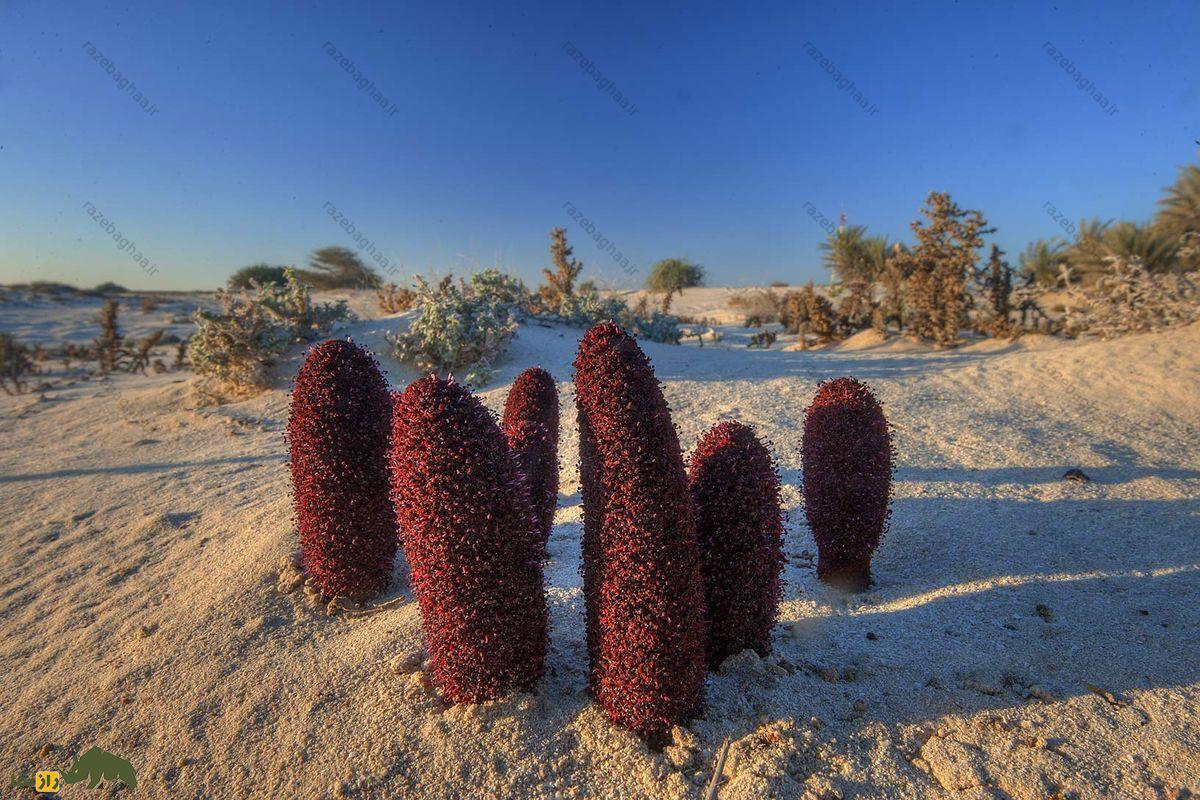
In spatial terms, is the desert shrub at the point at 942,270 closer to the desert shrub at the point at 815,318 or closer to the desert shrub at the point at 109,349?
the desert shrub at the point at 815,318

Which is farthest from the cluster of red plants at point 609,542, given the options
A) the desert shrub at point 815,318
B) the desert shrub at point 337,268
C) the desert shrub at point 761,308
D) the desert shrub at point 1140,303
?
the desert shrub at point 337,268

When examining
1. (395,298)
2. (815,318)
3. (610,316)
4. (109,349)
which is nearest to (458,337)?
(610,316)

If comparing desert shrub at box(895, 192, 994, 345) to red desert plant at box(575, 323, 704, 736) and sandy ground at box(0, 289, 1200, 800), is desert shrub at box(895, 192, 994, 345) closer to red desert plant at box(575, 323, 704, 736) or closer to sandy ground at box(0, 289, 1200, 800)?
sandy ground at box(0, 289, 1200, 800)

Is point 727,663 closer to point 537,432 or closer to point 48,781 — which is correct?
point 537,432

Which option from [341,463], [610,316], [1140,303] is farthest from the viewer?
[610,316]

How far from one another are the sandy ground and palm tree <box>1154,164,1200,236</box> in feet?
33.9

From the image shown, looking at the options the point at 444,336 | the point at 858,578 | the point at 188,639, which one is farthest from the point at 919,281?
the point at 188,639

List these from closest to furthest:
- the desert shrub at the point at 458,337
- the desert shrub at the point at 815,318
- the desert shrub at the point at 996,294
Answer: the desert shrub at the point at 458,337 → the desert shrub at the point at 996,294 → the desert shrub at the point at 815,318

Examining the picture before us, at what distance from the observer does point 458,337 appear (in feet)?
33.0

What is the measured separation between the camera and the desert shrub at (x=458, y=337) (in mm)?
9891

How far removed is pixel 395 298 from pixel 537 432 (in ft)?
41.7

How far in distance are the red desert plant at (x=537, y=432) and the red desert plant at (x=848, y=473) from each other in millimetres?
1678

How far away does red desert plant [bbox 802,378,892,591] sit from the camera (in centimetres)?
375

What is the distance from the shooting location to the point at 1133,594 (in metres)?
3.62
